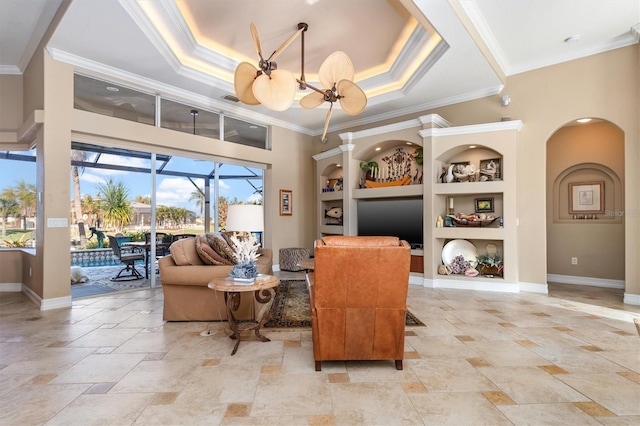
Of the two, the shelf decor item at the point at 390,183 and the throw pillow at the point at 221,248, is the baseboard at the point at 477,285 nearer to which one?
the shelf decor item at the point at 390,183

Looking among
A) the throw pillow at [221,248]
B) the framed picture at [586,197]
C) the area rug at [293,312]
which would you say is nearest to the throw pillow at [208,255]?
the throw pillow at [221,248]

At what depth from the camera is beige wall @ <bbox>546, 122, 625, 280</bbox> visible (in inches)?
214

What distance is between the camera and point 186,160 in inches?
232

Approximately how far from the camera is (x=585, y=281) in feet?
18.7

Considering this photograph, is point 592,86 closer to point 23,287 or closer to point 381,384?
point 381,384

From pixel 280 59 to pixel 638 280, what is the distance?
588cm

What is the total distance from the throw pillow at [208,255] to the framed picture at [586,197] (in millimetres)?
6006

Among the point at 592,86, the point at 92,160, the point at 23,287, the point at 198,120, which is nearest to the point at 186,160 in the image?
the point at 198,120

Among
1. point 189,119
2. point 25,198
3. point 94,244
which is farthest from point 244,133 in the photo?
point 25,198

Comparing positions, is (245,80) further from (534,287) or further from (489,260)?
(534,287)

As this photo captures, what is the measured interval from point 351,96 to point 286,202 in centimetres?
390

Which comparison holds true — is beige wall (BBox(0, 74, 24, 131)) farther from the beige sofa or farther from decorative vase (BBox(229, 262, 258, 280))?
decorative vase (BBox(229, 262, 258, 280))

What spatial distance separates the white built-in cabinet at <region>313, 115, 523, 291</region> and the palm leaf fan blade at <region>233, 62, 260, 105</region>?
312 centimetres

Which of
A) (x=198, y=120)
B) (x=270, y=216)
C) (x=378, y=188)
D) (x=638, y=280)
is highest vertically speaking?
(x=198, y=120)
